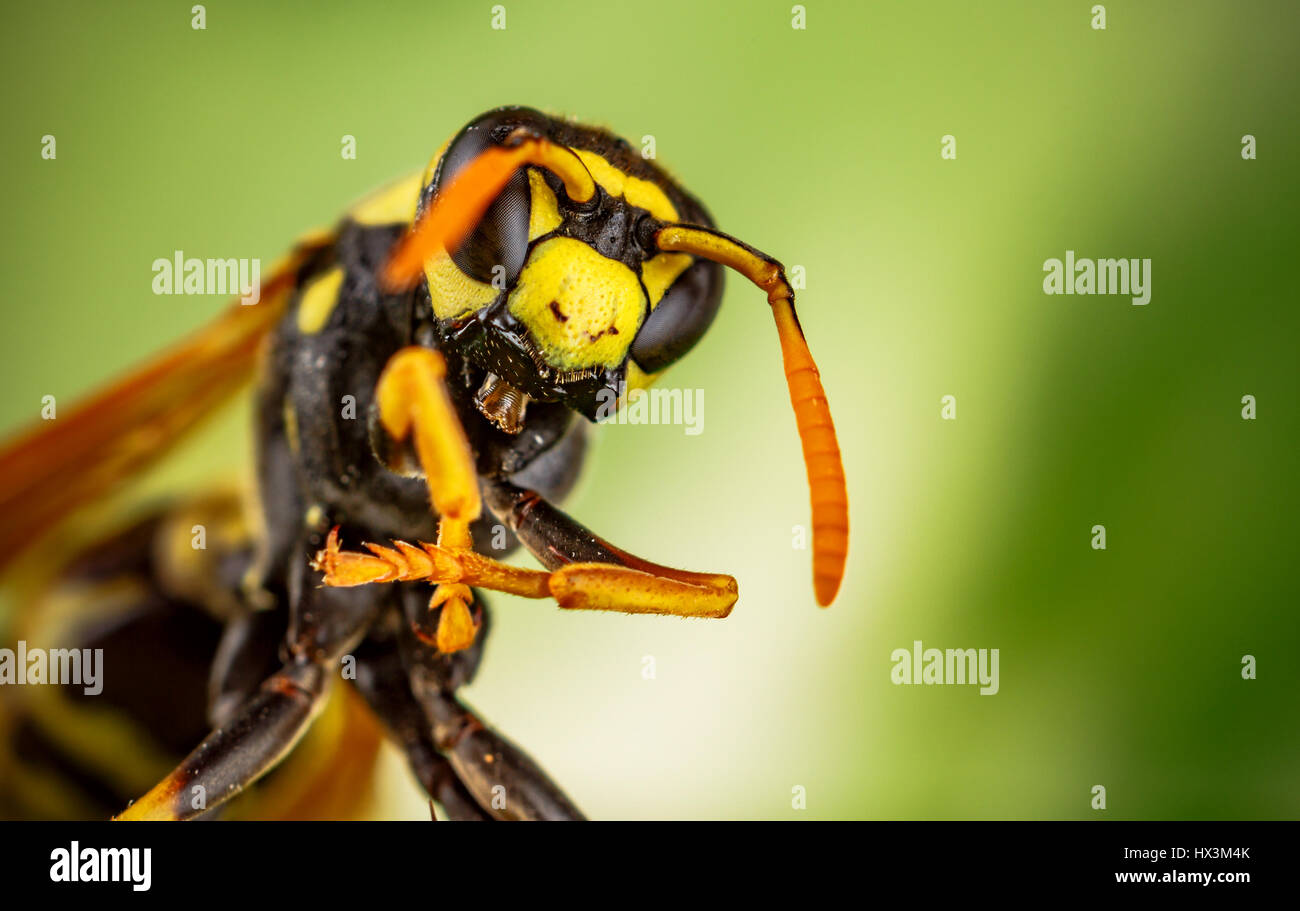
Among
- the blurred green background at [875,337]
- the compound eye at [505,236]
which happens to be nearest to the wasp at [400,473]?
the compound eye at [505,236]

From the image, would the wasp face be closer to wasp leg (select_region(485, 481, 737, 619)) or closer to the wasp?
the wasp

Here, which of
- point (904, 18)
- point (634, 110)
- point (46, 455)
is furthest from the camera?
point (634, 110)

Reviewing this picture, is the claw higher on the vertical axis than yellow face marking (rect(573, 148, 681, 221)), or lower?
lower

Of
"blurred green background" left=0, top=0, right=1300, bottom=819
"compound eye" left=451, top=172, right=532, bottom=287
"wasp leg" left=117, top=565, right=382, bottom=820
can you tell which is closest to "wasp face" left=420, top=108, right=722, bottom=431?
"compound eye" left=451, top=172, right=532, bottom=287

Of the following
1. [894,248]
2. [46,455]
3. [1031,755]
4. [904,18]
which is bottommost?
[1031,755]

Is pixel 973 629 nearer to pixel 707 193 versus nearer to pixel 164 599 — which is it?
pixel 707 193

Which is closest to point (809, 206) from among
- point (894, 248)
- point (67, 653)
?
point (894, 248)
